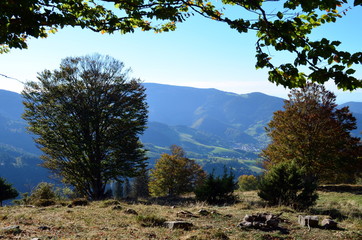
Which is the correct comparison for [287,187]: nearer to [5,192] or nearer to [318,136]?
[318,136]

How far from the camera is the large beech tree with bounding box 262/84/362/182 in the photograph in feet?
76.5

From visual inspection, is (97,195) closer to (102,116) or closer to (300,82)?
(102,116)

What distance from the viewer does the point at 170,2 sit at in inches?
192

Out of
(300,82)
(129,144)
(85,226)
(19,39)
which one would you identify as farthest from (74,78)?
(300,82)

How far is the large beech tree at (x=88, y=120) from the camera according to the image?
20.4 meters

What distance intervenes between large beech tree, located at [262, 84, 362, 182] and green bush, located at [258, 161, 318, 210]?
406 inches

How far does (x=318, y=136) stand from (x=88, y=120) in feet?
67.9

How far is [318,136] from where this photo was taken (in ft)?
77.1

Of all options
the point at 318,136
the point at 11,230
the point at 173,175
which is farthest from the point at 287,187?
the point at 173,175

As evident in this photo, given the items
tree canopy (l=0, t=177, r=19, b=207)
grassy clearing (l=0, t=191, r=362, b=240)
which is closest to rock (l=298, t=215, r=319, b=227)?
grassy clearing (l=0, t=191, r=362, b=240)

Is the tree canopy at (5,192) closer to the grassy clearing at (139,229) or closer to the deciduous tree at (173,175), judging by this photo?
the deciduous tree at (173,175)

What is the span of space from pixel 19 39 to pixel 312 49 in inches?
210

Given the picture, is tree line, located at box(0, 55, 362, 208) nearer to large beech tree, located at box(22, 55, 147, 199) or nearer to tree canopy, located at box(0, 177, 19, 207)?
large beech tree, located at box(22, 55, 147, 199)

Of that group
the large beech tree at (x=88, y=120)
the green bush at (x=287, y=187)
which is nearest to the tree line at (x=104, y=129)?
the large beech tree at (x=88, y=120)
